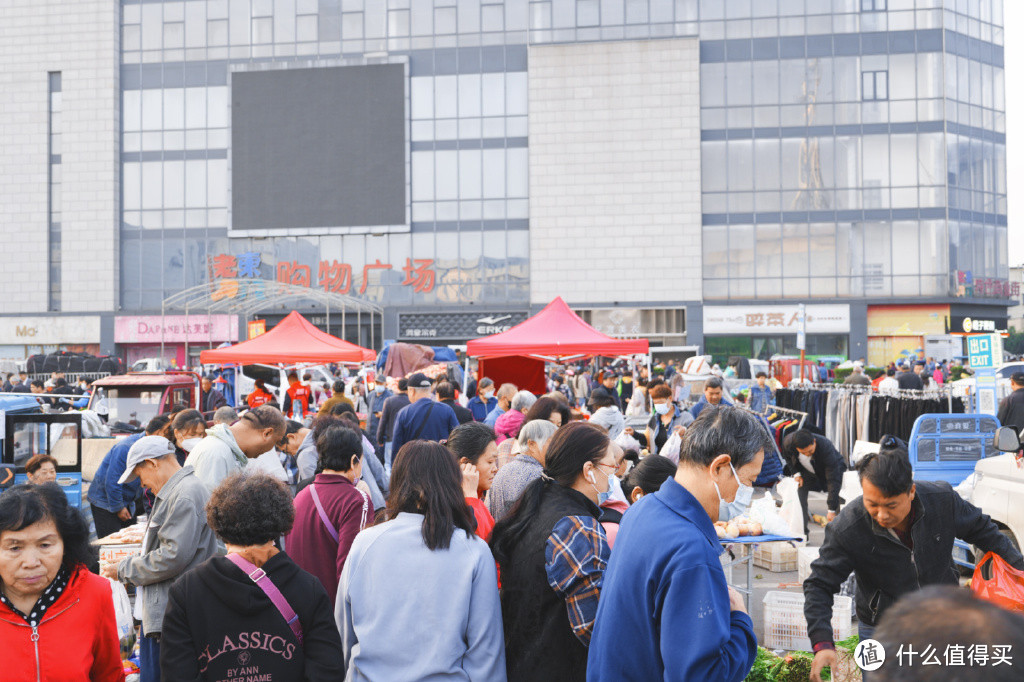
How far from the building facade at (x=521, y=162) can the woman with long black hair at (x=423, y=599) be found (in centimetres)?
3781

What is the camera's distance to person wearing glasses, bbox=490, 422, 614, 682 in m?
3.02

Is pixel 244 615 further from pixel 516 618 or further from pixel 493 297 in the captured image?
pixel 493 297

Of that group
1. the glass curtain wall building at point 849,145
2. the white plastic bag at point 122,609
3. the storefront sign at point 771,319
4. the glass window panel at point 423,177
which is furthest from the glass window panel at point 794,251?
the white plastic bag at point 122,609

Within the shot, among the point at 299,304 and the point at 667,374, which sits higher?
the point at 299,304

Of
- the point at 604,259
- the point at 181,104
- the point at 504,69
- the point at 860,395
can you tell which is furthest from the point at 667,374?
the point at 181,104

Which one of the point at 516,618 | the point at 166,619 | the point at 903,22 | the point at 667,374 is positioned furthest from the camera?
the point at 903,22

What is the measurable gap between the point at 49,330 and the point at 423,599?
4583cm

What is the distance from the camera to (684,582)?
7.41 feet

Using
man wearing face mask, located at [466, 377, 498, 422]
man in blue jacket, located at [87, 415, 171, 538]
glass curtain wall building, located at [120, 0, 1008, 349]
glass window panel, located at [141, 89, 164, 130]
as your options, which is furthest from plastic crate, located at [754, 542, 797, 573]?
glass window panel, located at [141, 89, 164, 130]

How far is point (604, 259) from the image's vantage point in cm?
4059

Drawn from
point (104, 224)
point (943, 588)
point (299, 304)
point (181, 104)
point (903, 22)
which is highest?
point (903, 22)

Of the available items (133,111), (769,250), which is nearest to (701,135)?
(769,250)

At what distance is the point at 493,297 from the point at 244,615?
127ft

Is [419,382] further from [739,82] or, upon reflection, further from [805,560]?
[739,82]
